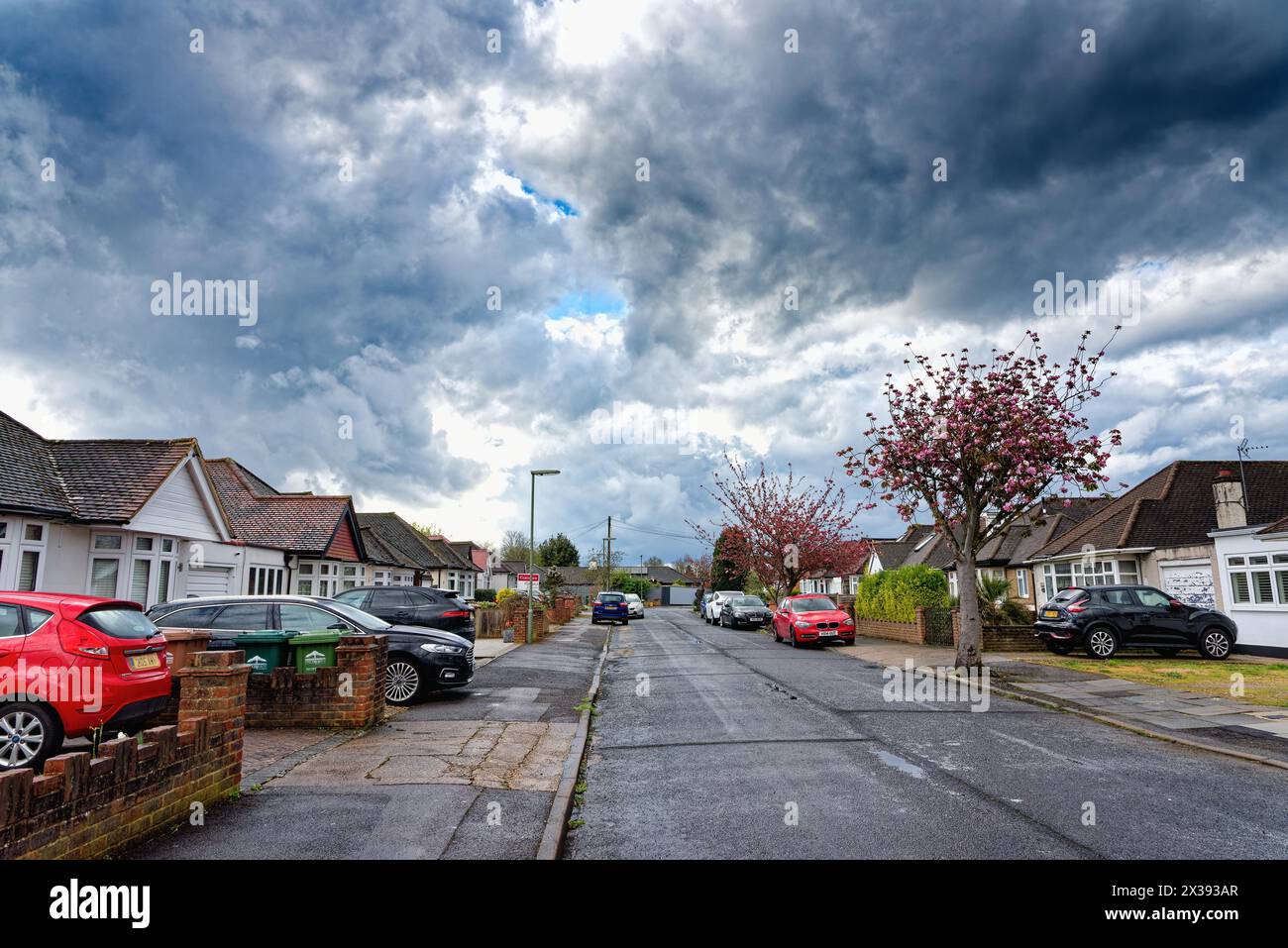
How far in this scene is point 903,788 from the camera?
257 inches

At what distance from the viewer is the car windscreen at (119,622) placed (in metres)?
7.57

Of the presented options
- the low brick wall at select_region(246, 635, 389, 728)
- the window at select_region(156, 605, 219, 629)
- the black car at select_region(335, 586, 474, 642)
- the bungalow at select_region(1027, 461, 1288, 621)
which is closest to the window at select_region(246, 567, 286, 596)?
the black car at select_region(335, 586, 474, 642)

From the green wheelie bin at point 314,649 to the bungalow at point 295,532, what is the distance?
1868 centimetres

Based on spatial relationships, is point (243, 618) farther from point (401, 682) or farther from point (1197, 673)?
point (1197, 673)

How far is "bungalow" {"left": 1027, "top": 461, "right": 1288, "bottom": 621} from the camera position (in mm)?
22391

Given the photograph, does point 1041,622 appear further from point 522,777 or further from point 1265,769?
point 522,777

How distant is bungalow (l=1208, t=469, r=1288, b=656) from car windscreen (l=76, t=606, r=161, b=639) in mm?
23326

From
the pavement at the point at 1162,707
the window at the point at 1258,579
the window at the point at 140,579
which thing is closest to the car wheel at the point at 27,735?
the pavement at the point at 1162,707

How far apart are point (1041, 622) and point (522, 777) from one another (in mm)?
17074

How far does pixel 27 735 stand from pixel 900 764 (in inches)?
324

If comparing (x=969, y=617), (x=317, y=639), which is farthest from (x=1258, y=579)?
(x=317, y=639)
